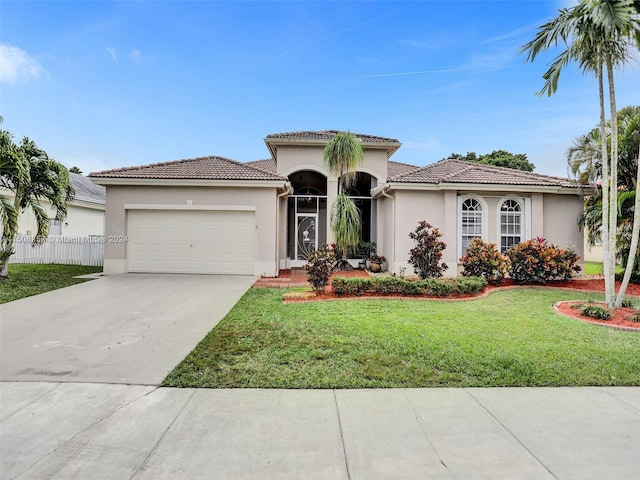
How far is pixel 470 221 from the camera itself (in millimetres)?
13641

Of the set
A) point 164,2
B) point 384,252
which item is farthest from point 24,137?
point 384,252

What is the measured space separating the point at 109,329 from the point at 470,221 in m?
12.7

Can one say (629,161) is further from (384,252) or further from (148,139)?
(148,139)

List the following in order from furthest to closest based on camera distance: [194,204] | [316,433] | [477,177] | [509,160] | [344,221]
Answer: [509,160]
[477,177]
[194,204]
[344,221]
[316,433]

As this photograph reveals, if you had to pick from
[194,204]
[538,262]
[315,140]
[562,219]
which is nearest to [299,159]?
[315,140]

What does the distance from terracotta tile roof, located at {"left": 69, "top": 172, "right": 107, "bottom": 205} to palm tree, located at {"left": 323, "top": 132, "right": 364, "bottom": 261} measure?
17.5m

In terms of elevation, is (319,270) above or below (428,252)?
below

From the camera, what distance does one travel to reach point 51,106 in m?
15.2

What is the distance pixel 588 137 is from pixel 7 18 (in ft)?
63.2

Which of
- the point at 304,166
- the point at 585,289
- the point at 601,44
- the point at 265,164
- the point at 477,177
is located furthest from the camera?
the point at 265,164

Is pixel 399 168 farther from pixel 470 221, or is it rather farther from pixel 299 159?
pixel 470 221

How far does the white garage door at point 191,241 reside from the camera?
1342 cm

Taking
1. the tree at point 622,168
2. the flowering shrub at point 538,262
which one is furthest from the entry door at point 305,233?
the tree at point 622,168

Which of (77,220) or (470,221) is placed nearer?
(470,221)
